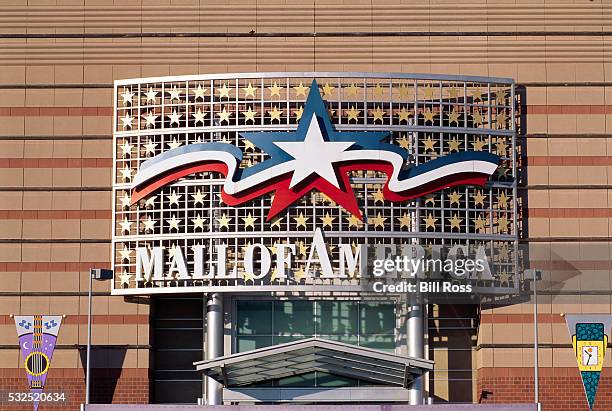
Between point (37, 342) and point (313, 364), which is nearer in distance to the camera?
point (37, 342)

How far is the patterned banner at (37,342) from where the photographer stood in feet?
196

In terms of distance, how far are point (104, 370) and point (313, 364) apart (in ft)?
30.9

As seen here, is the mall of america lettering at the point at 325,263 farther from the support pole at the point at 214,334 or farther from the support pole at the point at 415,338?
the support pole at the point at 214,334

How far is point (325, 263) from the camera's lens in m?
58.7

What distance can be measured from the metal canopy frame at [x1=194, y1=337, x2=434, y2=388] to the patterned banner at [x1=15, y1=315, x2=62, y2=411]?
281 inches

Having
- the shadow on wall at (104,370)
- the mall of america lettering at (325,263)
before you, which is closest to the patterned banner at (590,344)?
the mall of america lettering at (325,263)

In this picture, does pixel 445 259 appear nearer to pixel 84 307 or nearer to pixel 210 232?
pixel 210 232

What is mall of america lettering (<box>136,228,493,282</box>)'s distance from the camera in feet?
193

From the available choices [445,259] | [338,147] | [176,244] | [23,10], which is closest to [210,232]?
[176,244]

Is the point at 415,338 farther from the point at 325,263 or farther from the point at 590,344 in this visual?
the point at 590,344

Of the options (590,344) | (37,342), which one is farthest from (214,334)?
(590,344)

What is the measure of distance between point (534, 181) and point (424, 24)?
29.1ft

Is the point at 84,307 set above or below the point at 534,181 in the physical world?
below

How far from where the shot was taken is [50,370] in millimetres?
61125
